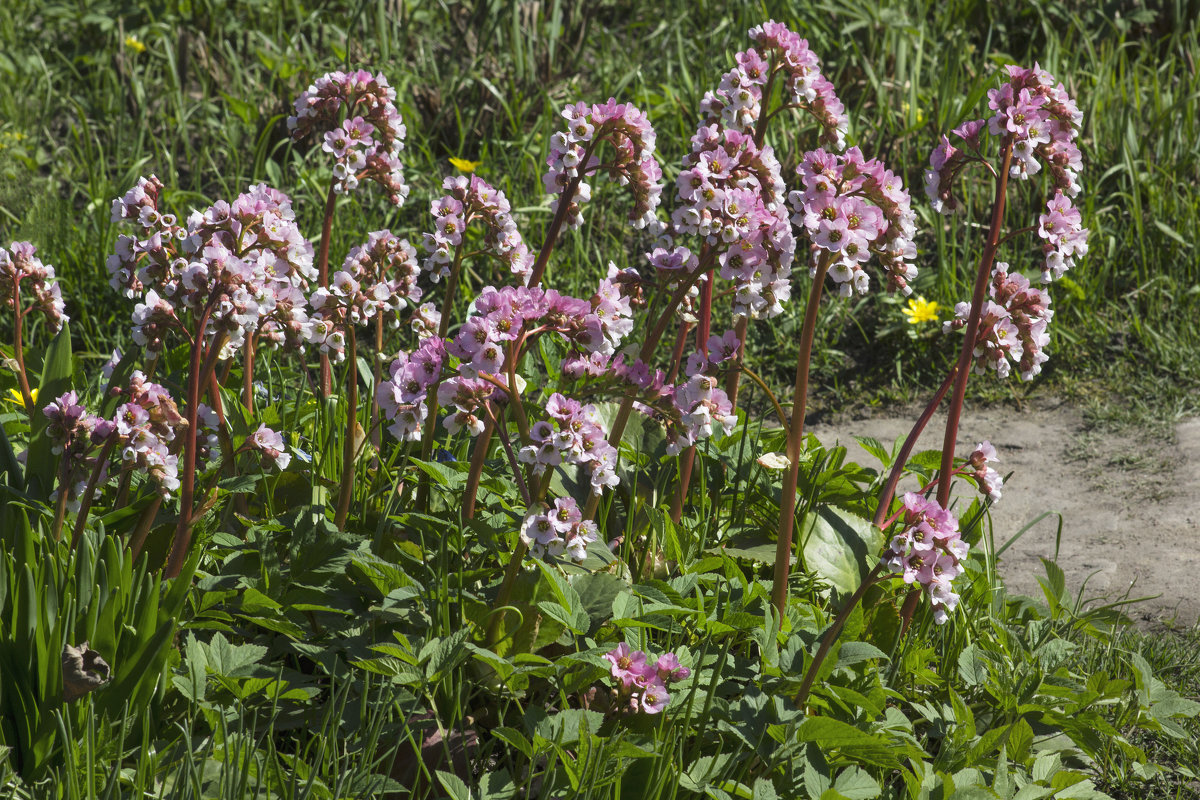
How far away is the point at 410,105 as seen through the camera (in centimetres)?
500

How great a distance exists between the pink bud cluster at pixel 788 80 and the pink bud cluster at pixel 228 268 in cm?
87

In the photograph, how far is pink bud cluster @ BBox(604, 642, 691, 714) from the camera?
5.71ft

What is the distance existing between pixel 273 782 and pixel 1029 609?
1.62m

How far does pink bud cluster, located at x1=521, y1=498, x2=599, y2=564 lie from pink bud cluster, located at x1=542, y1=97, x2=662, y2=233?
0.65m

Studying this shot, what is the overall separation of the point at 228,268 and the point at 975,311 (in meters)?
1.31

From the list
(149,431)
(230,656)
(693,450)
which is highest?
(149,431)

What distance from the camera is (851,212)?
1.77 m

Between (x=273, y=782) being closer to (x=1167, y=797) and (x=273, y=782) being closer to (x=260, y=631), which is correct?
(x=260, y=631)

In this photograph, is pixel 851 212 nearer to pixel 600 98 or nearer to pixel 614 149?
pixel 614 149

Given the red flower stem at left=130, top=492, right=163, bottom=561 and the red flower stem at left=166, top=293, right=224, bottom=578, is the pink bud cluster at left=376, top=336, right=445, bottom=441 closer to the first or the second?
the red flower stem at left=166, top=293, right=224, bottom=578

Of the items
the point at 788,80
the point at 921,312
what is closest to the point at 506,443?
the point at 788,80

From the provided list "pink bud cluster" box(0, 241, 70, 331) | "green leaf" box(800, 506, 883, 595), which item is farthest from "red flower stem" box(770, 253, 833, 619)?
"pink bud cluster" box(0, 241, 70, 331)

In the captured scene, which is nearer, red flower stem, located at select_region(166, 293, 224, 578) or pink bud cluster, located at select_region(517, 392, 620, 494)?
pink bud cluster, located at select_region(517, 392, 620, 494)

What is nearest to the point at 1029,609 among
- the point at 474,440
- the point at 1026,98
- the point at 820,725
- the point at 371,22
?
the point at 820,725
